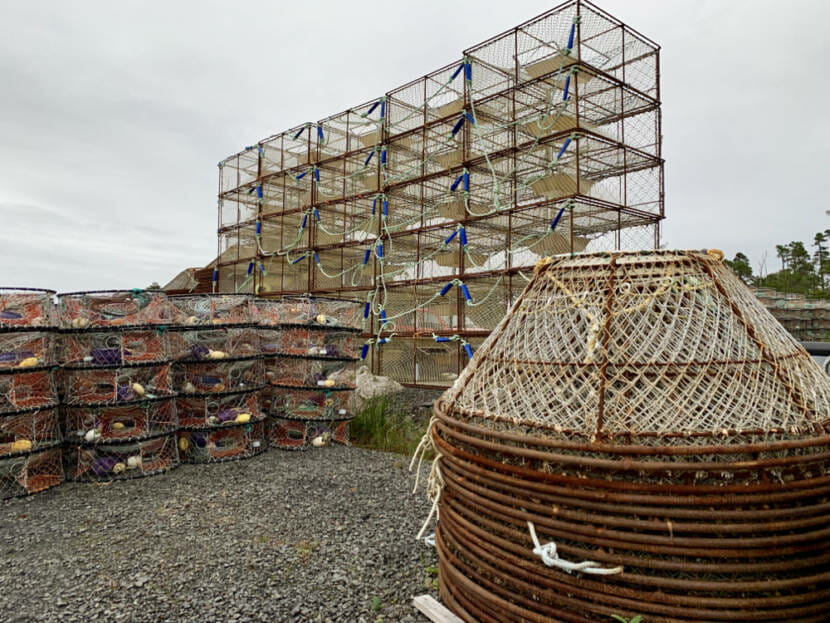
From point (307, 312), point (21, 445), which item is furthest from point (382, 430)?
point (21, 445)

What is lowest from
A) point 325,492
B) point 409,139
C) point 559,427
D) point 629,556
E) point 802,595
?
point 325,492

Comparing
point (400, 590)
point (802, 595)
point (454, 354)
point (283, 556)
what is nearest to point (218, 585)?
point (283, 556)

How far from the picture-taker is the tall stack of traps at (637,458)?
8.01 feet

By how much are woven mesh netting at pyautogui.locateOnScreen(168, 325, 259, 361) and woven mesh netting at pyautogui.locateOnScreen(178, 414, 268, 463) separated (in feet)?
3.48

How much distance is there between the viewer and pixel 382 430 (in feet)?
32.6

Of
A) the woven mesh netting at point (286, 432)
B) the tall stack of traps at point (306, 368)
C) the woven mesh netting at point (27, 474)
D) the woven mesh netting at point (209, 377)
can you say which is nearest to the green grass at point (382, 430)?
the tall stack of traps at point (306, 368)

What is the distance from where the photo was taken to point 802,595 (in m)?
2.51

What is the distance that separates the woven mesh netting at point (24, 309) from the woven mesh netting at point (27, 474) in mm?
1554

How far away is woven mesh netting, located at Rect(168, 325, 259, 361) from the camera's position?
27.0ft

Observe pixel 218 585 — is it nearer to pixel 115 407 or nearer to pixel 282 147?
pixel 115 407

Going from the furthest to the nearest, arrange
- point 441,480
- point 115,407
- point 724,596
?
point 115,407
point 441,480
point 724,596

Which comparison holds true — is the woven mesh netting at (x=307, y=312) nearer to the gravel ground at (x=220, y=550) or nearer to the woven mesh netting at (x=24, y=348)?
the gravel ground at (x=220, y=550)

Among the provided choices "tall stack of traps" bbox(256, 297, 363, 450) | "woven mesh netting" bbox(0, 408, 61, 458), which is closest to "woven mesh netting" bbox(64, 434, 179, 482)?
"woven mesh netting" bbox(0, 408, 61, 458)

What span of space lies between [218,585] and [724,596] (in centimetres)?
348
